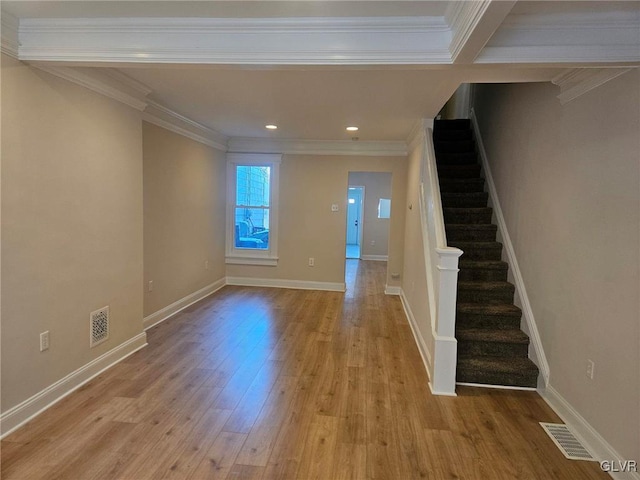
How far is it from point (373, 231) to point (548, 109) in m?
6.87

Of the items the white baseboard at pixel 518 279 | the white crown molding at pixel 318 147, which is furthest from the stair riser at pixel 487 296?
the white crown molding at pixel 318 147

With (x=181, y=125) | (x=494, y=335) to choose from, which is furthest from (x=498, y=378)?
(x=181, y=125)

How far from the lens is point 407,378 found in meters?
3.01

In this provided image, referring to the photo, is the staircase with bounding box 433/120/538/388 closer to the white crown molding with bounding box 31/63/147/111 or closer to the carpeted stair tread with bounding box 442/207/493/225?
the carpeted stair tread with bounding box 442/207/493/225

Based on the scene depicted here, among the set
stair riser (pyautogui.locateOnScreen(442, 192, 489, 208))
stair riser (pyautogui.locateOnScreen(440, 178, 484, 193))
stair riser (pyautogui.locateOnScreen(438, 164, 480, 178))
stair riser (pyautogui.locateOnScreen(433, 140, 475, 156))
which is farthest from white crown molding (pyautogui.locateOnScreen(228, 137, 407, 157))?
stair riser (pyautogui.locateOnScreen(442, 192, 489, 208))

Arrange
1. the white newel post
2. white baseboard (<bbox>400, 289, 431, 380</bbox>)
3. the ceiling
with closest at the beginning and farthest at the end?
the ceiling < the white newel post < white baseboard (<bbox>400, 289, 431, 380</bbox>)

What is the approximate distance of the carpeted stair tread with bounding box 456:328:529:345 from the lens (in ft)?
9.98

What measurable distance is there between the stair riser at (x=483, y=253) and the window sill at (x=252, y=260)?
3219 millimetres

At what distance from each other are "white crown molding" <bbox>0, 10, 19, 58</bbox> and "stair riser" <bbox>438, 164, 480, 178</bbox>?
162 inches

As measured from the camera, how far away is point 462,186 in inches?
175

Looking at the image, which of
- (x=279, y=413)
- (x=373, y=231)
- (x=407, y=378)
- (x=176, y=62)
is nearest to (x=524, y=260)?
(x=407, y=378)

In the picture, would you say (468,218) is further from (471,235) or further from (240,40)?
(240,40)

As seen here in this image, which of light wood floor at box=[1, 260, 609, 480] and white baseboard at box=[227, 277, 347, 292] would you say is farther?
white baseboard at box=[227, 277, 347, 292]

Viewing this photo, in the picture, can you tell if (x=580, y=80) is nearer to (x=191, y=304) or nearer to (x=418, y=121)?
(x=418, y=121)
